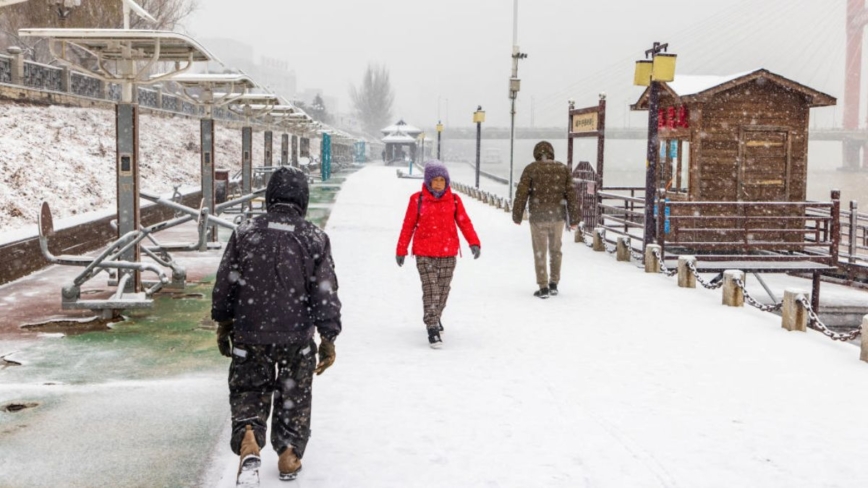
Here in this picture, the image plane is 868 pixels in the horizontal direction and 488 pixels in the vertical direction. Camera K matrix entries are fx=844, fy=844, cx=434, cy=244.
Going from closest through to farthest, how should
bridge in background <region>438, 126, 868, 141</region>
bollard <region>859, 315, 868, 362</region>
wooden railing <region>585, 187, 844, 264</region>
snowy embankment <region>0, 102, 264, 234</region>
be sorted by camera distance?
bollard <region>859, 315, 868, 362</region> < wooden railing <region>585, 187, 844, 264</region> < snowy embankment <region>0, 102, 264, 234</region> < bridge in background <region>438, 126, 868, 141</region>

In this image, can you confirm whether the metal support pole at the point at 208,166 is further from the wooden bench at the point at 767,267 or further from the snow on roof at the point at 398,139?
the snow on roof at the point at 398,139

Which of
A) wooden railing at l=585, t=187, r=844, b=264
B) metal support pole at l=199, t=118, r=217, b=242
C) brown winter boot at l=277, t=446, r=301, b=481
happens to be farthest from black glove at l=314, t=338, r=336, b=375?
wooden railing at l=585, t=187, r=844, b=264

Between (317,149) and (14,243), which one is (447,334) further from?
(317,149)

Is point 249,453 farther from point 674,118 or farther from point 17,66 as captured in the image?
point 17,66

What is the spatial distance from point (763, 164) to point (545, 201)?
28.9 feet

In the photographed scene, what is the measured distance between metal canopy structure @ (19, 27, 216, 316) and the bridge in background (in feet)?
225

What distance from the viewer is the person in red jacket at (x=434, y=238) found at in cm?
739

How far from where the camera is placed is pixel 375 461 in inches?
181

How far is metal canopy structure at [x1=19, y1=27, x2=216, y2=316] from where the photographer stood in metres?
7.98

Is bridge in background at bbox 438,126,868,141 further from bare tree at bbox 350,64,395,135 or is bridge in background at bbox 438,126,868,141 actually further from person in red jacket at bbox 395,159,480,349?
person in red jacket at bbox 395,159,480,349

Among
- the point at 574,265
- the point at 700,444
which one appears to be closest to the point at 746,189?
the point at 574,265

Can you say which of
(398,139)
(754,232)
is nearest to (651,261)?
(754,232)

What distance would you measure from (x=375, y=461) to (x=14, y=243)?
23.1 ft

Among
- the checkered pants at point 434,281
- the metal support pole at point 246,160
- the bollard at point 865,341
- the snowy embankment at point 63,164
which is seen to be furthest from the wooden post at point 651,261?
the snowy embankment at point 63,164
